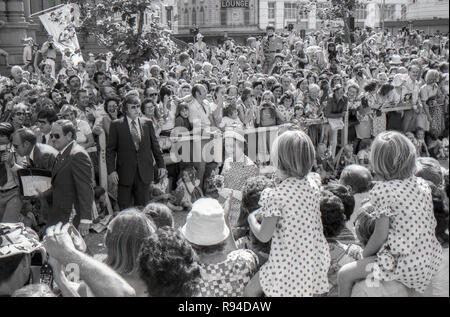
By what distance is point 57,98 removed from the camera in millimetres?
7848

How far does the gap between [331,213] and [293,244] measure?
1.54 feet

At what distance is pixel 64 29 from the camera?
31.8 feet

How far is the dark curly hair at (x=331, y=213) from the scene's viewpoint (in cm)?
340

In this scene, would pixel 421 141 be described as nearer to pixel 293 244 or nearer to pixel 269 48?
pixel 269 48

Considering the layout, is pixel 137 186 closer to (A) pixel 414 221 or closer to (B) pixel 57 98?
(B) pixel 57 98

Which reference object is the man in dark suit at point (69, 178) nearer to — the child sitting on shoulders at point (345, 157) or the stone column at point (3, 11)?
the child sitting on shoulders at point (345, 157)

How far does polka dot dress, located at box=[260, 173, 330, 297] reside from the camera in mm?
3020

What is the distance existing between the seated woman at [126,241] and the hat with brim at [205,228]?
0.22 meters

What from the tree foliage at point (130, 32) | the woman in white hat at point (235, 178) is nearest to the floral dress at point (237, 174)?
the woman in white hat at point (235, 178)

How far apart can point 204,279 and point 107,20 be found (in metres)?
5.79

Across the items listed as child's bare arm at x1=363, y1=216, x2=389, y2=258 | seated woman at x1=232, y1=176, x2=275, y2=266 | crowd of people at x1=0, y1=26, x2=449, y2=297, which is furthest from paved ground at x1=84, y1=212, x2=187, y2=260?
child's bare arm at x1=363, y1=216, x2=389, y2=258

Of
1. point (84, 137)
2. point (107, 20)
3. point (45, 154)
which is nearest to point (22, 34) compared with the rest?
point (107, 20)

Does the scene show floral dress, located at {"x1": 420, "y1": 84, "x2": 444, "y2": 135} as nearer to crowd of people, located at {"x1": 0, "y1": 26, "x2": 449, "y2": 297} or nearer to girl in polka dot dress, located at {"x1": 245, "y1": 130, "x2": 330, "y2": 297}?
crowd of people, located at {"x1": 0, "y1": 26, "x2": 449, "y2": 297}

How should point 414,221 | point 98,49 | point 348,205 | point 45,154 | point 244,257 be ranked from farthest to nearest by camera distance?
point 98,49 < point 45,154 < point 348,205 < point 244,257 < point 414,221
